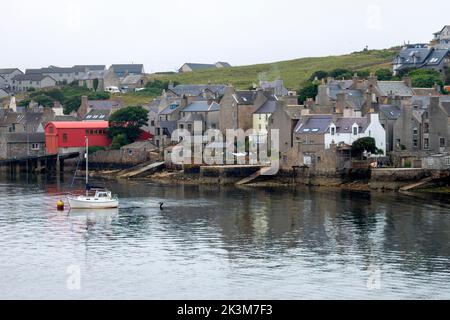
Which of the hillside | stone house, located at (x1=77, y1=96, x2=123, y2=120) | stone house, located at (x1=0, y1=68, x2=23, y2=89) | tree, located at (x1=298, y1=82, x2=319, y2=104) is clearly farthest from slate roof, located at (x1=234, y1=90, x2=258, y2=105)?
stone house, located at (x1=0, y1=68, x2=23, y2=89)

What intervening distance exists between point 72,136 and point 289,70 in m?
65.8

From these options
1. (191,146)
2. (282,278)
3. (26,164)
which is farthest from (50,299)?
(26,164)

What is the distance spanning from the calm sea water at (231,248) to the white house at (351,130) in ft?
36.0

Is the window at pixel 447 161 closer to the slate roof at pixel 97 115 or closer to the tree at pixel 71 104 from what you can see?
the slate roof at pixel 97 115

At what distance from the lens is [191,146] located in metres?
87.6

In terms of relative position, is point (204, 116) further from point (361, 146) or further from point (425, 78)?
point (425, 78)

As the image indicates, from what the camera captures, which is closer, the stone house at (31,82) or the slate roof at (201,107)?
the slate roof at (201,107)

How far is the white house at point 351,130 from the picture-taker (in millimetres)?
79250

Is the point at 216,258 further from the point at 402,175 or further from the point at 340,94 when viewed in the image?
the point at 340,94

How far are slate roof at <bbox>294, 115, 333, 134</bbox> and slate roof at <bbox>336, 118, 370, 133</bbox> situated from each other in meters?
0.79

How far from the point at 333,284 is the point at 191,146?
50133mm

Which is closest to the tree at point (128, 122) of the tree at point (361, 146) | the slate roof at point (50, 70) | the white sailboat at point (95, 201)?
the tree at point (361, 146)

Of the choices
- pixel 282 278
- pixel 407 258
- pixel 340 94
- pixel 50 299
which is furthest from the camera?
pixel 340 94

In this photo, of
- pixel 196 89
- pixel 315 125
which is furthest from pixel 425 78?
pixel 315 125
